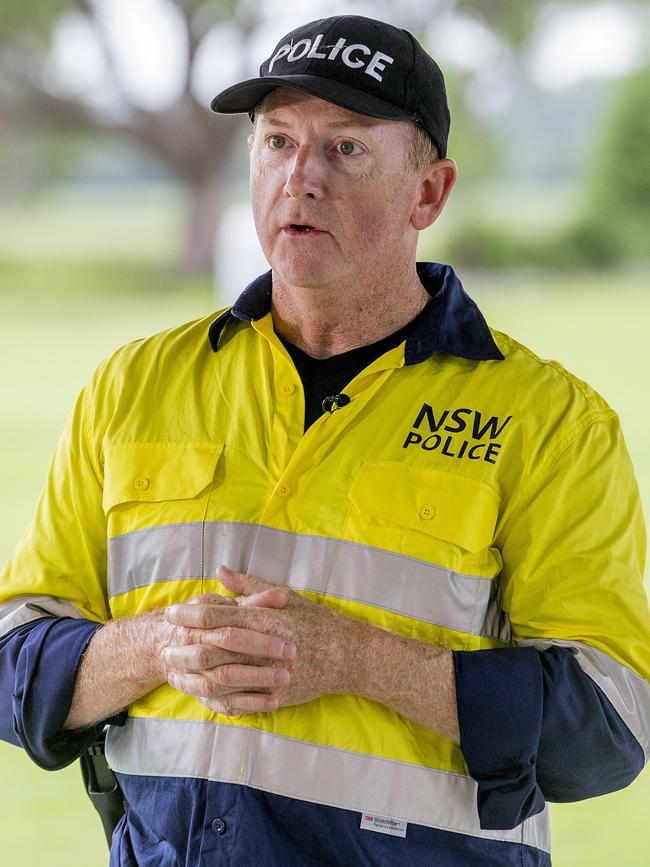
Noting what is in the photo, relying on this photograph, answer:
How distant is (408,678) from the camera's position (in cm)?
133

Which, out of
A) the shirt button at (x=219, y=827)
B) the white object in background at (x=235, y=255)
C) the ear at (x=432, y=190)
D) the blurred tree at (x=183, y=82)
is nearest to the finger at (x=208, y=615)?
the shirt button at (x=219, y=827)

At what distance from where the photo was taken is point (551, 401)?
1.49 meters

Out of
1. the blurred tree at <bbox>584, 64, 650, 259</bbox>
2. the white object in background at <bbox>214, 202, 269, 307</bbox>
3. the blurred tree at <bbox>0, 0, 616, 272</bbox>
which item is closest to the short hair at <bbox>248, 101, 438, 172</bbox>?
the white object in background at <bbox>214, 202, 269, 307</bbox>

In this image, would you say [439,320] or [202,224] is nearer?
[439,320]

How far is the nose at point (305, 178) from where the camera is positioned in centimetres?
147

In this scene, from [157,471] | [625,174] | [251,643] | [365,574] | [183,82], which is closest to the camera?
[251,643]

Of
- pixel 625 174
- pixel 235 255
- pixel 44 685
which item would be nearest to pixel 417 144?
pixel 44 685

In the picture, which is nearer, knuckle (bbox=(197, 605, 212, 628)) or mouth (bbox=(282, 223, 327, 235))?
knuckle (bbox=(197, 605, 212, 628))

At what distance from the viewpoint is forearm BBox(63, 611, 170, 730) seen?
1.40 meters

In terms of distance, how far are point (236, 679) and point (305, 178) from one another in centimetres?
63

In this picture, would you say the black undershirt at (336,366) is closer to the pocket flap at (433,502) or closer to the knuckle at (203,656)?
the pocket flap at (433,502)

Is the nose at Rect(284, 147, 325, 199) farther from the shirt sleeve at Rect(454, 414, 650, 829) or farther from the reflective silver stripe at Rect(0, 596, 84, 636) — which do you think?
the reflective silver stripe at Rect(0, 596, 84, 636)

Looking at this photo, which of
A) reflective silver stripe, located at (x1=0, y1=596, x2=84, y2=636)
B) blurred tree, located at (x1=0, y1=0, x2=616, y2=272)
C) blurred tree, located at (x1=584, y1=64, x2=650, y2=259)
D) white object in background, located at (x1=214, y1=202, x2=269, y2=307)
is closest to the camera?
reflective silver stripe, located at (x1=0, y1=596, x2=84, y2=636)

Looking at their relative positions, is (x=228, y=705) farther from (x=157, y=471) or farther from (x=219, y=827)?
(x=157, y=471)
